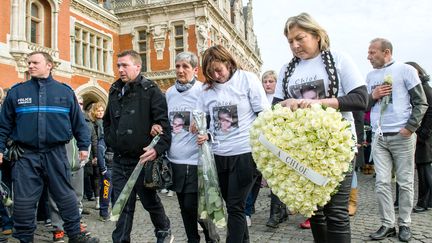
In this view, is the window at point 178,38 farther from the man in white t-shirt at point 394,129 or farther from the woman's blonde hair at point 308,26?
the woman's blonde hair at point 308,26

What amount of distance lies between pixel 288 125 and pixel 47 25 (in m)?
18.8

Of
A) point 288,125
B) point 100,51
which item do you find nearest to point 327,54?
point 288,125

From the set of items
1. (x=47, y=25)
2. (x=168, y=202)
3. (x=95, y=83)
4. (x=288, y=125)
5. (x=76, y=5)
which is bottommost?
(x=168, y=202)

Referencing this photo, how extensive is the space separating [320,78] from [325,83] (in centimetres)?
5

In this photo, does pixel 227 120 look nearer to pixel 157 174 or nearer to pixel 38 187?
pixel 157 174

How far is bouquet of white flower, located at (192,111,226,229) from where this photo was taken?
3086mm

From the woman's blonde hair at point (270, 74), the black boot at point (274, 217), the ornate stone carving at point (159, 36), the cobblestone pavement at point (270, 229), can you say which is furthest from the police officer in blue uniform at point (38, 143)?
the ornate stone carving at point (159, 36)

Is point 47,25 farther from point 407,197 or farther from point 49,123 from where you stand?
point 407,197

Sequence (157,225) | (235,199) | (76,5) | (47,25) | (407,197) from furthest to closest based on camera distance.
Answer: (76,5) → (47,25) → (407,197) → (157,225) → (235,199)

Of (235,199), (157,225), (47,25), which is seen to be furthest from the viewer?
(47,25)

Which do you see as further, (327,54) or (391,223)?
(391,223)

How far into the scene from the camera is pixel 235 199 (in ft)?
10.1

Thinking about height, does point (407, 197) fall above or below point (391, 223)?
above

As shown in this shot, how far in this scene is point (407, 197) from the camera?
13.0ft
